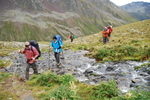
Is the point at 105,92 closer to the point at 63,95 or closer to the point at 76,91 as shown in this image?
the point at 76,91

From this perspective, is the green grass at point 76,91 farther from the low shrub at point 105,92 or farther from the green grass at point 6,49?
the green grass at point 6,49

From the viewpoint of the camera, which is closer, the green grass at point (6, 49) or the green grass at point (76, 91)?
the green grass at point (76, 91)

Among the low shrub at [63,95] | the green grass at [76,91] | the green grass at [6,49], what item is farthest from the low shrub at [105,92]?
the green grass at [6,49]

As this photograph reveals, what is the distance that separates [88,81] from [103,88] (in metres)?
3.70

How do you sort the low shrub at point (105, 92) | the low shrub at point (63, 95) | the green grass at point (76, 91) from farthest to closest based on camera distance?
1. the low shrub at point (105, 92)
2. the low shrub at point (63, 95)
3. the green grass at point (76, 91)

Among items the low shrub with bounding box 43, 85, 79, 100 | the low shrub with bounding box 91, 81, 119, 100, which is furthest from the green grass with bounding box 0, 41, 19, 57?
the low shrub with bounding box 91, 81, 119, 100

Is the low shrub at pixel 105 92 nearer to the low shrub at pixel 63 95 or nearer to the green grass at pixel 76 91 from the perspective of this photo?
the green grass at pixel 76 91

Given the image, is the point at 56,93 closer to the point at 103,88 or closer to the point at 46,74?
the point at 103,88

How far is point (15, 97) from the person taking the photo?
13117 millimetres

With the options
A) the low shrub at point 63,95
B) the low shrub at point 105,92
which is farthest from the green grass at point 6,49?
the low shrub at point 105,92

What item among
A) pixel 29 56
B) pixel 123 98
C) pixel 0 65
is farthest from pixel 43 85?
pixel 0 65

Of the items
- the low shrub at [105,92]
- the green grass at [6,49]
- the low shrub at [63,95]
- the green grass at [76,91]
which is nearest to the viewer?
the green grass at [76,91]

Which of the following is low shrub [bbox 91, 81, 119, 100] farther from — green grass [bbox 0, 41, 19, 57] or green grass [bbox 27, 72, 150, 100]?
green grass [bbox 0, 41, 19, 57]

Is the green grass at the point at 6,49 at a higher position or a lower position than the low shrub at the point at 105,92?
higher
